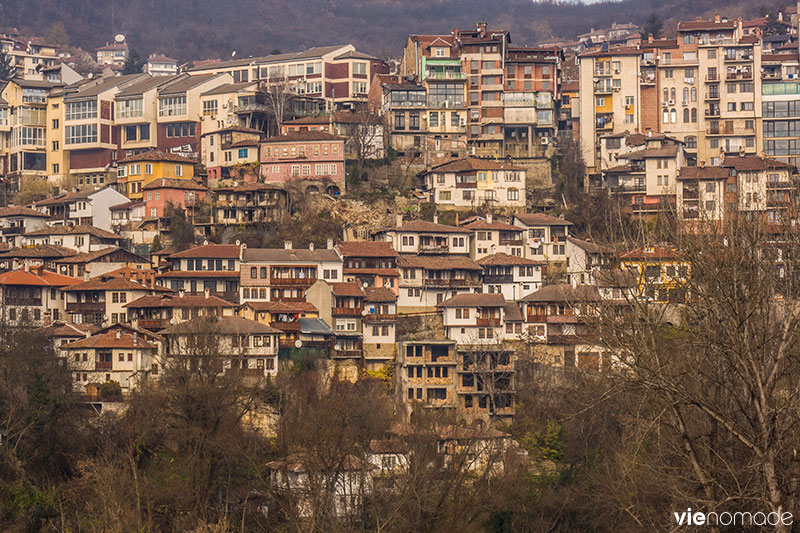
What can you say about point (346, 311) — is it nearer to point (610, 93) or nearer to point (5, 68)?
point (610, 93)

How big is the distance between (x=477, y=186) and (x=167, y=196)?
2150 cm

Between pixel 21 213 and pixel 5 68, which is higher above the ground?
pixel 5 68

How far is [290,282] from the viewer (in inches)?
2810

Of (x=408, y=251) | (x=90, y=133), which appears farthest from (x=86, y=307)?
(x=90, y=133)

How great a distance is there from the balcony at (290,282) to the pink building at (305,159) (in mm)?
15624

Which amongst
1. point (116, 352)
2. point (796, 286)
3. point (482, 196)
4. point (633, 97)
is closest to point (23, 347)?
point (116, 352)

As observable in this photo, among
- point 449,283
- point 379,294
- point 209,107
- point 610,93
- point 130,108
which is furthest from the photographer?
point 130,108

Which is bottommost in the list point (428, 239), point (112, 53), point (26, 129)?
point (428, 239)

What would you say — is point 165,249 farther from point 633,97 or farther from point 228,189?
point 633,97

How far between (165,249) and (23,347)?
67.2ft

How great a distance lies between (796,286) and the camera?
95.5 feet

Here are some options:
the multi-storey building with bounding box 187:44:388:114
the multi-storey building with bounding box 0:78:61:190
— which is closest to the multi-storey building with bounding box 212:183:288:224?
the multi-storey building with bounding box 187:44:388:114

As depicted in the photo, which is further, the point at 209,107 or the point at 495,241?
the point at 209,107

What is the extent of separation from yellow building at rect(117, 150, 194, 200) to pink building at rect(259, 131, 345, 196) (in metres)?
6.87
